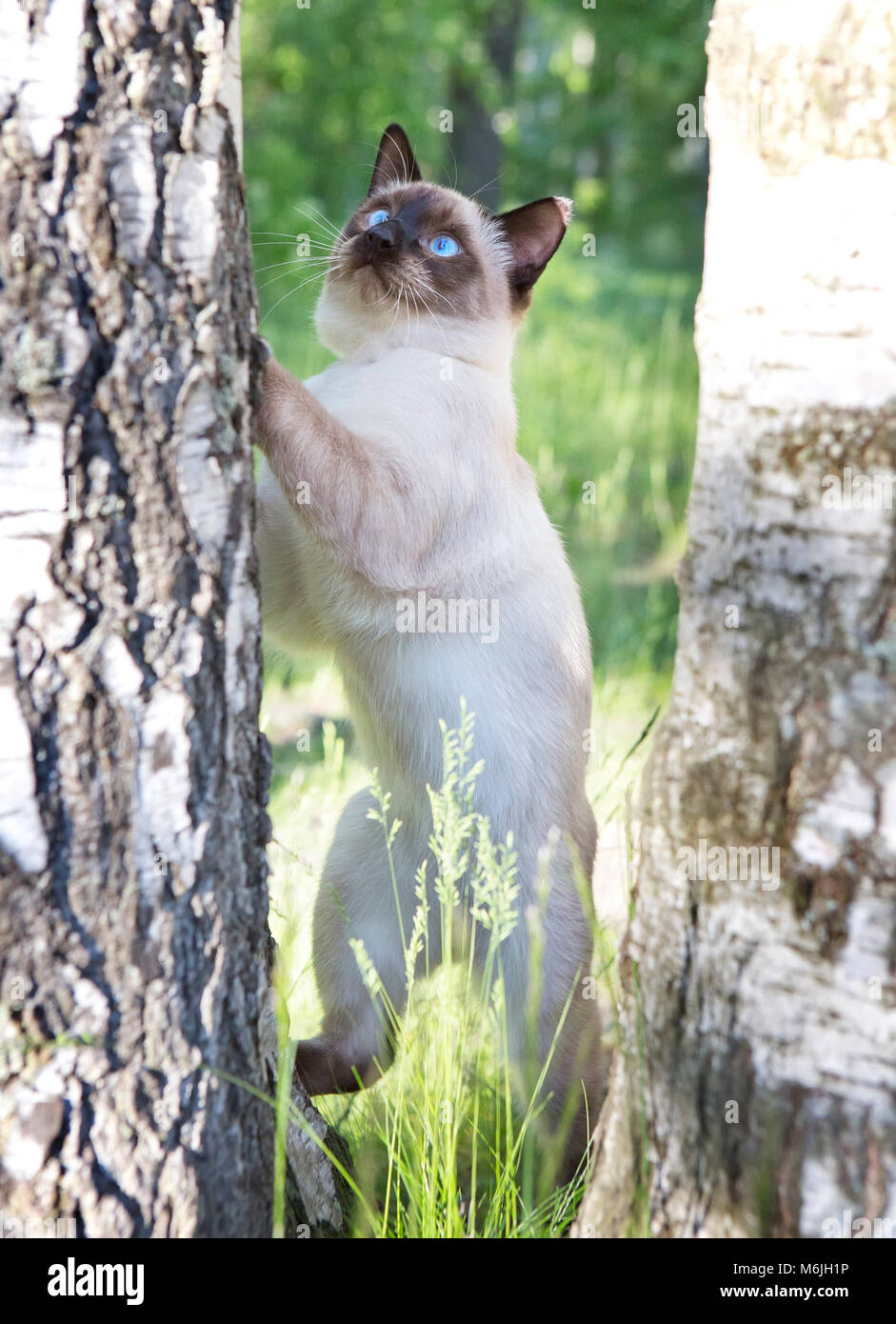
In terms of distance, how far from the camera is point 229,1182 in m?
1.53

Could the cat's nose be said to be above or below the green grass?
above

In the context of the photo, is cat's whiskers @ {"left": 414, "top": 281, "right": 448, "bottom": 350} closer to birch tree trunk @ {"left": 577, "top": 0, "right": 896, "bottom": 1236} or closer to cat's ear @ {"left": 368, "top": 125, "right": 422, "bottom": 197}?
cat's ear @ {"left": 368, "top": 125, "right": 422, "bottom": 197}

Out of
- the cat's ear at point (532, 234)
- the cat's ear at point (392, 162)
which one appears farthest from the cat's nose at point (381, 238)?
the cat's ear at point (392, 162)

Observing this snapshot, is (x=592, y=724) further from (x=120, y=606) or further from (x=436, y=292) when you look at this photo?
(x=120, y=606)

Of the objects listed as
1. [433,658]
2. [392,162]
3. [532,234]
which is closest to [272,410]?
[433,658]

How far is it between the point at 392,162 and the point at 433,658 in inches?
62.2

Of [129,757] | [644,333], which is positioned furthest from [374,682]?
[644,333]

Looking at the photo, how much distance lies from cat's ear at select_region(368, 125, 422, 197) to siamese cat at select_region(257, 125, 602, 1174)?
778 millimetres

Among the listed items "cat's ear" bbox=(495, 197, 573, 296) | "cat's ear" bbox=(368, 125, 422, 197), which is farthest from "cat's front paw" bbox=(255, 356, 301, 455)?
"cat's ear" bbox=(368, 125, 422, 197)

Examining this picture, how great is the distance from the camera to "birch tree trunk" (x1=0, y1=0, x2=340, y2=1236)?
1312mm

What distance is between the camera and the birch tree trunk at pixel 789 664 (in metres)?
1.29

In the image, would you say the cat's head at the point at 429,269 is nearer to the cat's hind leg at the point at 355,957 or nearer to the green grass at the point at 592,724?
the green grass at the point at 592,724
